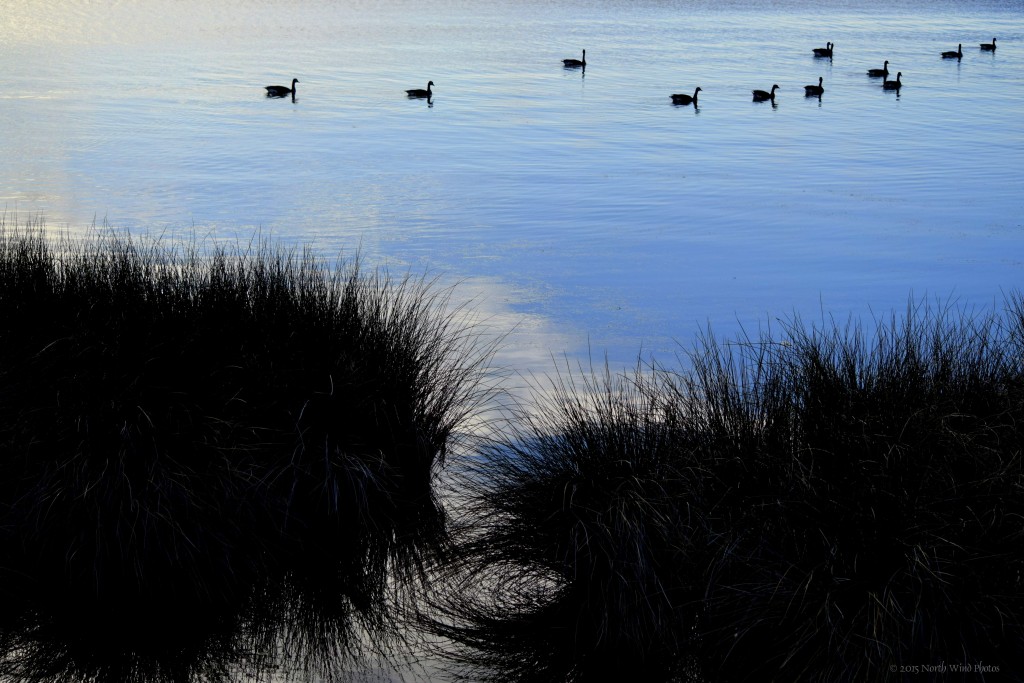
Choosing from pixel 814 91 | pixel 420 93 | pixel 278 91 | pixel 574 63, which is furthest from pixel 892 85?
pixel 278 91

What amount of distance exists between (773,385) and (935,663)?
1.81 m

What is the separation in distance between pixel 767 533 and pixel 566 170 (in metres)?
13.4

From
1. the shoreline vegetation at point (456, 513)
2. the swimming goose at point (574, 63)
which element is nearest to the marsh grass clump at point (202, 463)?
the shoreline vegetation at point (456, 513)

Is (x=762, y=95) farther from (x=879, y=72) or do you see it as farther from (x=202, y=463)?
(x=202, y=463)

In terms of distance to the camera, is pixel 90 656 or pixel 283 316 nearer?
pixel 90 656

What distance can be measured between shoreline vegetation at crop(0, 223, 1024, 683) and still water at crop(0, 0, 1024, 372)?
2957mm

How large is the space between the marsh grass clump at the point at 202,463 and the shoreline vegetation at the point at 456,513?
2cm

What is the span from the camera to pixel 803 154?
20.3 m

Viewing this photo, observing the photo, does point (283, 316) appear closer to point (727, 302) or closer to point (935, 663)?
point (935, 663)

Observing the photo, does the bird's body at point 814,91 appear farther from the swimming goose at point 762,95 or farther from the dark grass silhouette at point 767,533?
the dark grass silhouette at point 767,533

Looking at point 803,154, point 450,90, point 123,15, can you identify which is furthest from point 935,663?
point 123,15

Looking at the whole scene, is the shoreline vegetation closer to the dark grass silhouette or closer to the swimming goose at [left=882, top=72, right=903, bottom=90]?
the dark grass silhouette

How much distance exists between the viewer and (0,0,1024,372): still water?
38.6 feet

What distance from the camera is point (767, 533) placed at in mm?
5176
